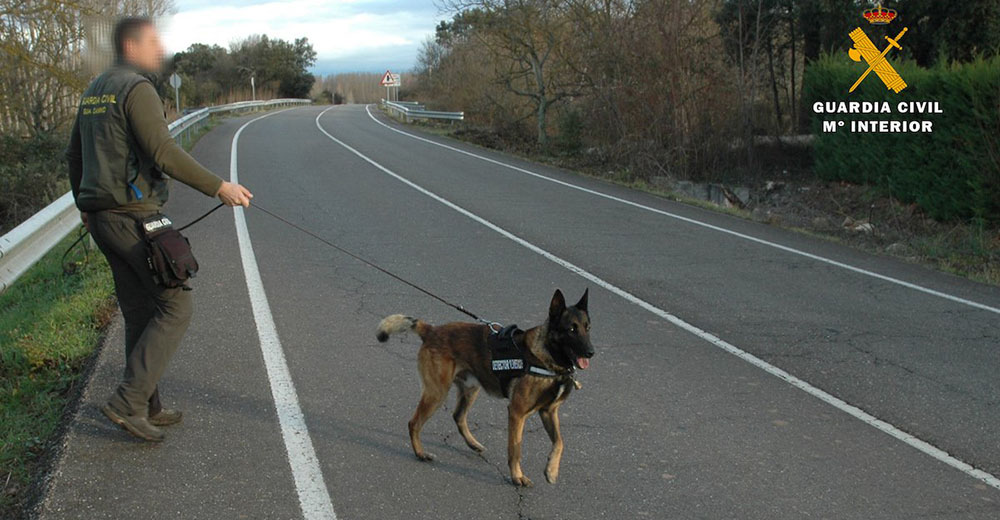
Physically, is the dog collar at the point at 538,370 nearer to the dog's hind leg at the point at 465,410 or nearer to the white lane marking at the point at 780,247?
the dog's hind leg at the point at 465,410

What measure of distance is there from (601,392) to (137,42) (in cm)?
369

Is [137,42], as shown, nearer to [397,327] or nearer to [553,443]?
[397,327]

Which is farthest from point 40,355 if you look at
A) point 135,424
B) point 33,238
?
point 135,424

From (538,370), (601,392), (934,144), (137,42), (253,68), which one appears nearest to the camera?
(538,370)

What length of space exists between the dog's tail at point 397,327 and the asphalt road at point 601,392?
698mm

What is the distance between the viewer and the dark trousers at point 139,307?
444 centimetres

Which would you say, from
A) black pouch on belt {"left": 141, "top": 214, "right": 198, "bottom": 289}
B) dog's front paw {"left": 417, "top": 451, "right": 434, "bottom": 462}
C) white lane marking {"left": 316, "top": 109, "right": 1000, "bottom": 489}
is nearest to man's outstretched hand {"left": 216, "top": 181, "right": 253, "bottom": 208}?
black pouch on belt {"left": 141, "top": 214, "right": 198, "bottom": 289}

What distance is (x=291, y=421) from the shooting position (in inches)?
197

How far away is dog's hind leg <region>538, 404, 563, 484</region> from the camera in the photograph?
425 centimetres

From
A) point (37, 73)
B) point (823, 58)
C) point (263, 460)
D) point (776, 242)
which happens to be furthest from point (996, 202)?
point (37, 73)

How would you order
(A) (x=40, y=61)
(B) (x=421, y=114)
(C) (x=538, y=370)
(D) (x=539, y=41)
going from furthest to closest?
1. (B) (x=421, y=114)
2. (D) (x=539, y=41)
3. (A) (x=40, y=61)
4. (C) (x=538, y=370)

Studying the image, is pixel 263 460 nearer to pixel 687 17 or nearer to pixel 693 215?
pixel 693 215

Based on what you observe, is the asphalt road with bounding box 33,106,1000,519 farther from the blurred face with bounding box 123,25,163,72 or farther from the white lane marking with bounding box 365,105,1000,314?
the blurred face with bounding box 123,25,163,72

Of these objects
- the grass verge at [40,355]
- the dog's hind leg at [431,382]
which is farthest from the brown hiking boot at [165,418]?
the dog's hind leg at [431,382]
